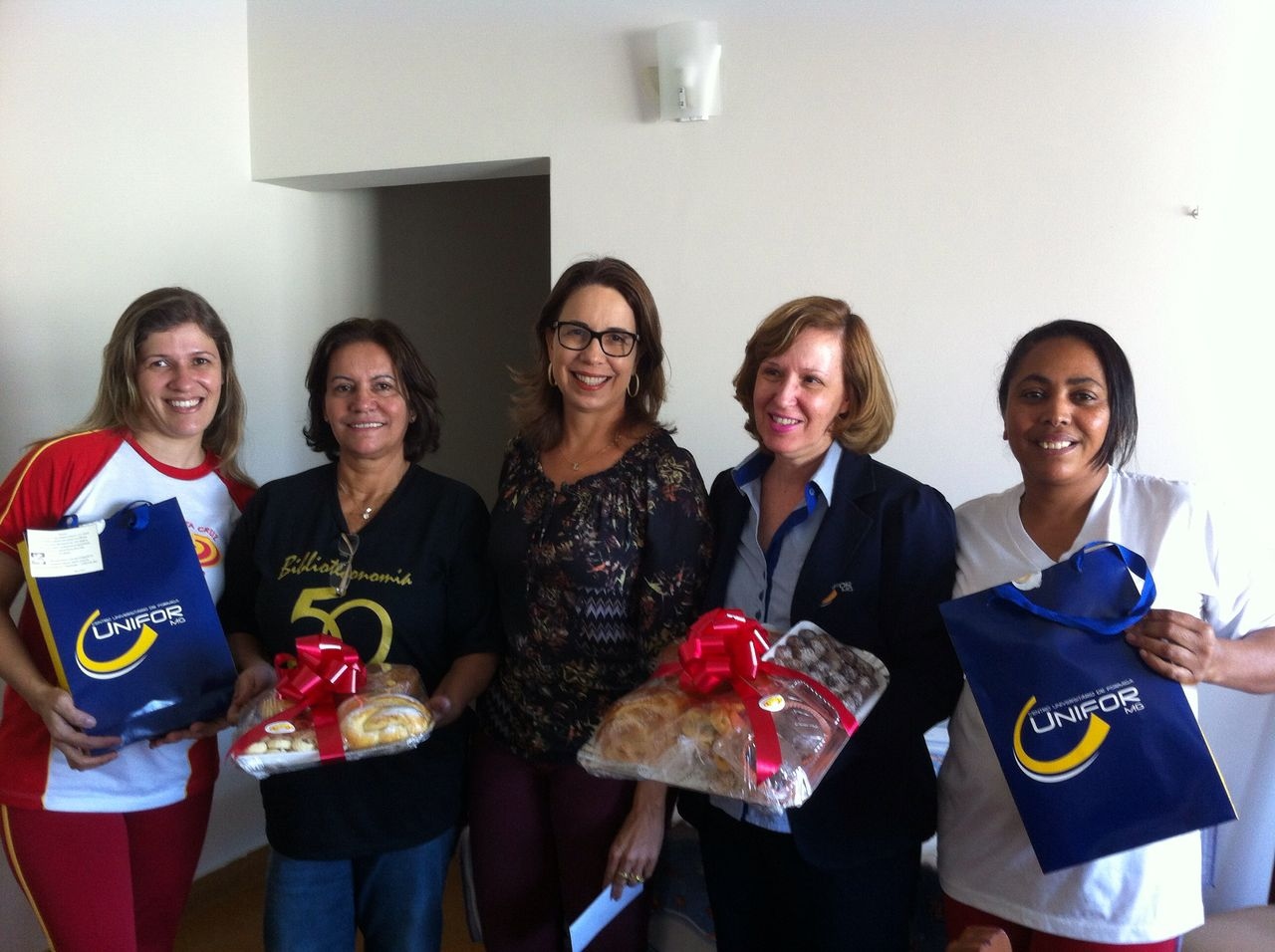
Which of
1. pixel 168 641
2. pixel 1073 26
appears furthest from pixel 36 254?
pixel 1073 26

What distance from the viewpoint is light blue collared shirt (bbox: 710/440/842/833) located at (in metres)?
1.50

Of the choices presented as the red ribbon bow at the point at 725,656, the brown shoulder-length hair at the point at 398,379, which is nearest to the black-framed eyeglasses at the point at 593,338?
the brown shoulder-length hair at the point at 398,379

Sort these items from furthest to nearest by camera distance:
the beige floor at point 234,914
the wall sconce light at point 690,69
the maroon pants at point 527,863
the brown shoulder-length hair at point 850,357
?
the beige floor at point 234,914, the wall sconce light at point 690,69, the maroon pants at point 527,863, the brown shoulder-length hair at point 850,357

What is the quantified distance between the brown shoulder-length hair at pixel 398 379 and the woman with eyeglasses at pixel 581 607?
231 mm

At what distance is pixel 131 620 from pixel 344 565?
350mm

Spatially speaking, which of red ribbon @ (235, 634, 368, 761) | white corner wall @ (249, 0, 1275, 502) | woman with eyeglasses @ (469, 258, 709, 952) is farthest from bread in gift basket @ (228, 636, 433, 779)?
white corner wall @ (249, 0, 1275, 502)

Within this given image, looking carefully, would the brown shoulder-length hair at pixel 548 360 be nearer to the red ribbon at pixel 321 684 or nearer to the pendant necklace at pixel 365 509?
the pendant necklace at pixel 365 509

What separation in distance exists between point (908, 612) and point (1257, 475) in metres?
1.11

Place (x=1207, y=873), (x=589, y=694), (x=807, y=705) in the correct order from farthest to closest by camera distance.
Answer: (x=1207, y=873) → (x=589, y=694) → (x=807, y=705)

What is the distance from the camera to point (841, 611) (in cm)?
145

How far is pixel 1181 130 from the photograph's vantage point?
6.73 ft

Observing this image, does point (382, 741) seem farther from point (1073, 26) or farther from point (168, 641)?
point (1073, 26)

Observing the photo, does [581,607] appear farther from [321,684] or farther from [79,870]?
[79,870]

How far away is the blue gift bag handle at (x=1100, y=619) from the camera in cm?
122
